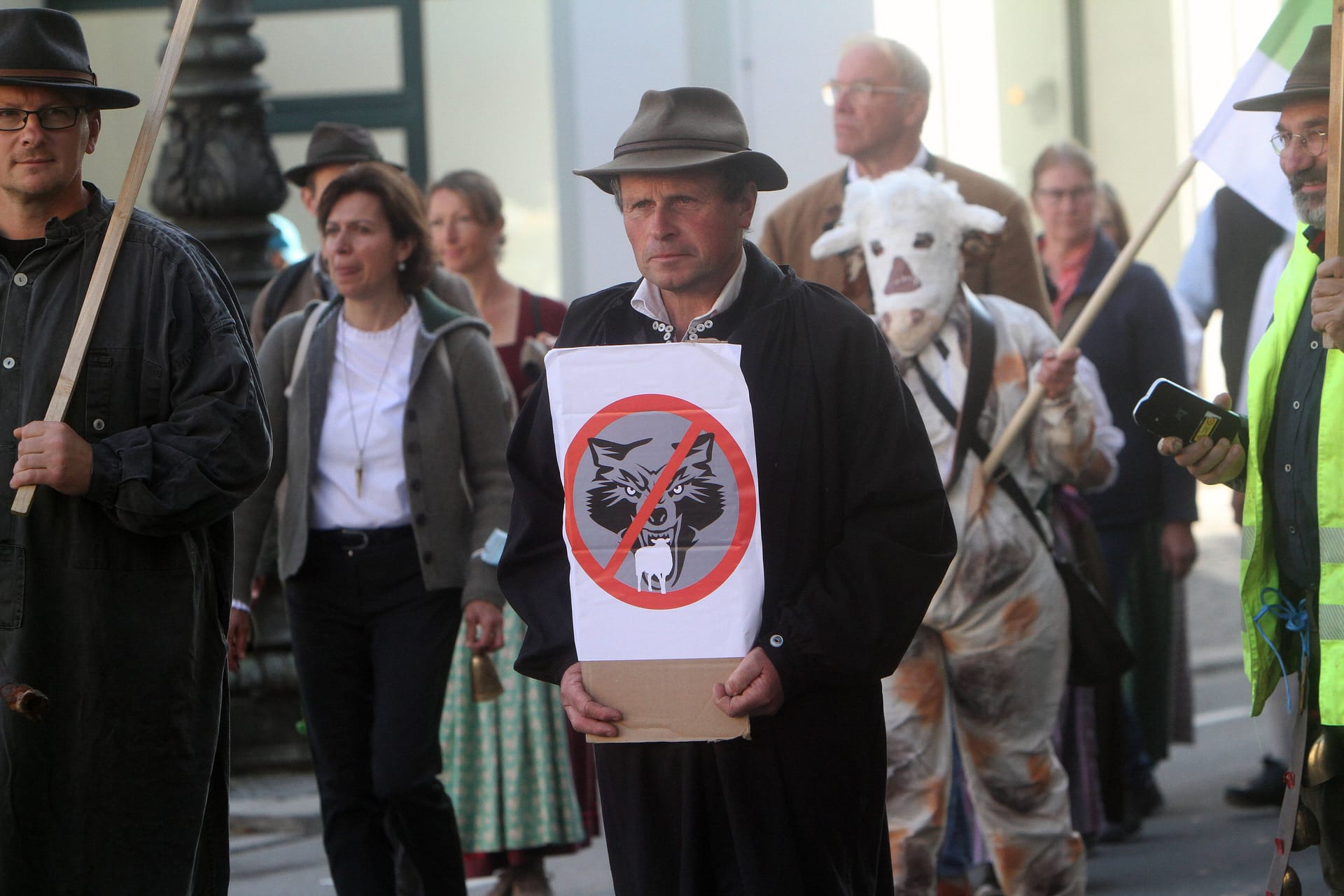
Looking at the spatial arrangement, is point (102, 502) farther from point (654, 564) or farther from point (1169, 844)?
point (1169, 844)

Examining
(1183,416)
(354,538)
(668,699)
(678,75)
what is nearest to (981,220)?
(1183,416)

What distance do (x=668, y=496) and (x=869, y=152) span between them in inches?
135

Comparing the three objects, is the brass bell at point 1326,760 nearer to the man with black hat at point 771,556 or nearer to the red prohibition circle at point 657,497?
the man with black hat at point 771,556

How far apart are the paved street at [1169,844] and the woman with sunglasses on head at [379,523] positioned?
149cm

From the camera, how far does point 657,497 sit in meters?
3.60

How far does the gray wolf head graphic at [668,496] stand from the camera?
3.61 m

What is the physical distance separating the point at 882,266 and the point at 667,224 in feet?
6.68

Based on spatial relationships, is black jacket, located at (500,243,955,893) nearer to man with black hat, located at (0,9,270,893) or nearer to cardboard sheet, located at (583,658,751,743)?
cardboard sheet, located at (583,658,751,743)

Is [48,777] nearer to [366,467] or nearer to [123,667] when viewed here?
[123,667]

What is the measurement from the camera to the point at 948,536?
3.82 m

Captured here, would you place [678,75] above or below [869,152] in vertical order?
above

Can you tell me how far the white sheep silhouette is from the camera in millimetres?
3609

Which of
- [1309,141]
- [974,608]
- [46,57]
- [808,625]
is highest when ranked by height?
[46,57]

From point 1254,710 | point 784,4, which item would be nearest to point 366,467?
point 1254,710
